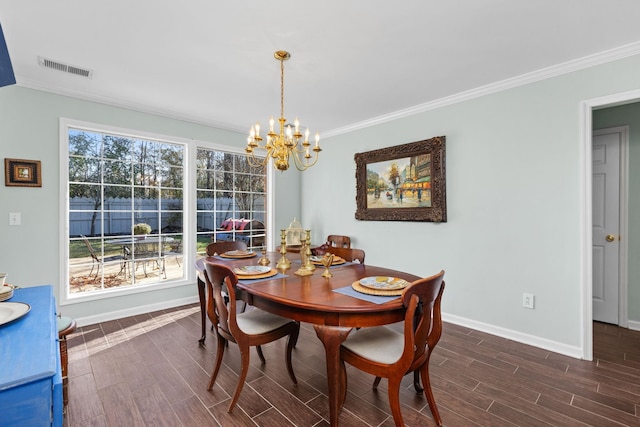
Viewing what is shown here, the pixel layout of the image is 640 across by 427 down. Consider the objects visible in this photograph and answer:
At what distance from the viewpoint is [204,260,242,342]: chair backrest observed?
187 centimetres

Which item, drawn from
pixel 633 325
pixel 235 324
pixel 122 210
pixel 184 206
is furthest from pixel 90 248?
pixel 633 325

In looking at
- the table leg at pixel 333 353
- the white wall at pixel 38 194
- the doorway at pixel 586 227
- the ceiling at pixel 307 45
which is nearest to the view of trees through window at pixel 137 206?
the white wall at pixel 38 194

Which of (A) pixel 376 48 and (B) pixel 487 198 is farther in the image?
(B) pixel 487 198

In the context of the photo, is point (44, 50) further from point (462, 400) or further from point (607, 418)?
point (607, 418)

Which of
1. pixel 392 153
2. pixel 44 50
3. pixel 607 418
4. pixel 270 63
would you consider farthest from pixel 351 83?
pixel 607 418

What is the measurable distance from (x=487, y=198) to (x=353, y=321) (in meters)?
2.25

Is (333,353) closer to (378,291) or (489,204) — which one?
(378,291)

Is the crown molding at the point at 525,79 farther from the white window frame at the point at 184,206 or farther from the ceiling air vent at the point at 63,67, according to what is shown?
the ceiling air vent at the point at 63,67

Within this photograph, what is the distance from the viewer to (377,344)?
1.78 m

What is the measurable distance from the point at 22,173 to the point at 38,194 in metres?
0.22

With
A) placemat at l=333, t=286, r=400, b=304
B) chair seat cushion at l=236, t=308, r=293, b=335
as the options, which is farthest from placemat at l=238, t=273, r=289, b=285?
placemat at l=333, t=286, r=400, b=304

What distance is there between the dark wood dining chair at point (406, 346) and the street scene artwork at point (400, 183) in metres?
2.00

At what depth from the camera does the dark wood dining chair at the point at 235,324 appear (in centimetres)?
188

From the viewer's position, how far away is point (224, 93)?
3217 mm
